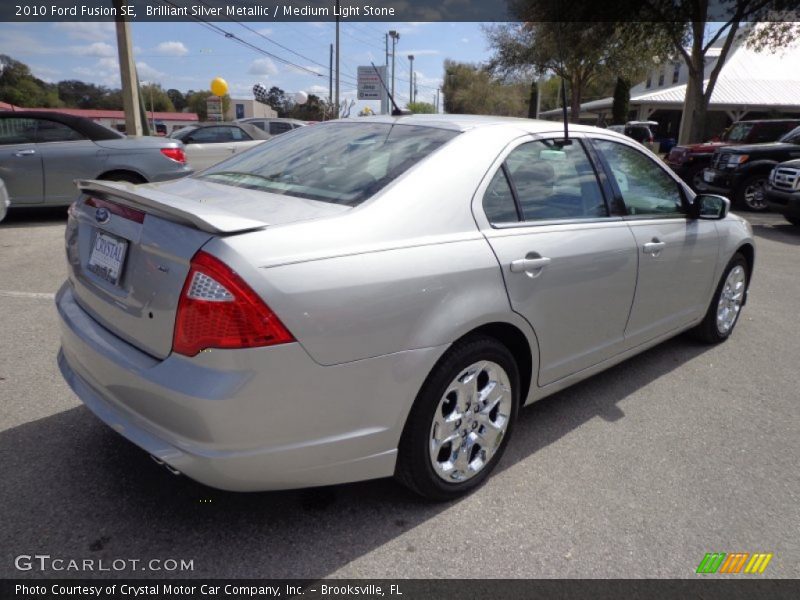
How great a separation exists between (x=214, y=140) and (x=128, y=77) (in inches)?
147

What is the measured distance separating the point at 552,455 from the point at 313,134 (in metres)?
2.09

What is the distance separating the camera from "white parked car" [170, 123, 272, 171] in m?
12.2

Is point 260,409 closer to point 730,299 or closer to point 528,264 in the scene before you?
point 528,264

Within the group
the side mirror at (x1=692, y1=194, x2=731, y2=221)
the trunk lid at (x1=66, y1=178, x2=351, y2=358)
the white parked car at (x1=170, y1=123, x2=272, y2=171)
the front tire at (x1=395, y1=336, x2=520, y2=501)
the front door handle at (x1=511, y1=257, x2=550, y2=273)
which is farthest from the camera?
the white parked car at (x1=170, y1=123, x2=272, y2=171)

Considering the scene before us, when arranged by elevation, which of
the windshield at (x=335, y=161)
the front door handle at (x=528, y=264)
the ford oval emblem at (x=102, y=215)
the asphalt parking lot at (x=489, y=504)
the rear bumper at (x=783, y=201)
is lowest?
the asphalt parking lot at (x=489, y=504)

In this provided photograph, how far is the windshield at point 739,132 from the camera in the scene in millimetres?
15164

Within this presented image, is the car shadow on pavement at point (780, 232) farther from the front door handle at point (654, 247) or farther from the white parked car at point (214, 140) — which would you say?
the white parked car at point (214, 140)

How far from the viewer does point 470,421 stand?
2.68 metres

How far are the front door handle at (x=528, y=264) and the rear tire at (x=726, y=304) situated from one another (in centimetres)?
232

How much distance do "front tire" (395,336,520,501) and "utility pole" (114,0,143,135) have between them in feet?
46.1

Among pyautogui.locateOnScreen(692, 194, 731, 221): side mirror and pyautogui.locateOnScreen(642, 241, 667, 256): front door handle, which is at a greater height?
pyautogui.locateOnScreen(692, 194, 731, 221): side mirror

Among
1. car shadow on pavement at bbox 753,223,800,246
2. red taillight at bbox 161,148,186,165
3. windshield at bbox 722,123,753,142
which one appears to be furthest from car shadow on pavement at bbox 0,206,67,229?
windshield at bbox 722,123,753,142

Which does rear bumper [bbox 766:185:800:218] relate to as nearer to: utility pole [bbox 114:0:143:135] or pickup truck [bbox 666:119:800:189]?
pickup truck [bbox 666:119:800:189]

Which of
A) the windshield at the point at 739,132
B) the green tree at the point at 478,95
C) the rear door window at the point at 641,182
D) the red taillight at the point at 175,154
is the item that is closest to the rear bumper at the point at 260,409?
the rear door window at the point at 641,182
